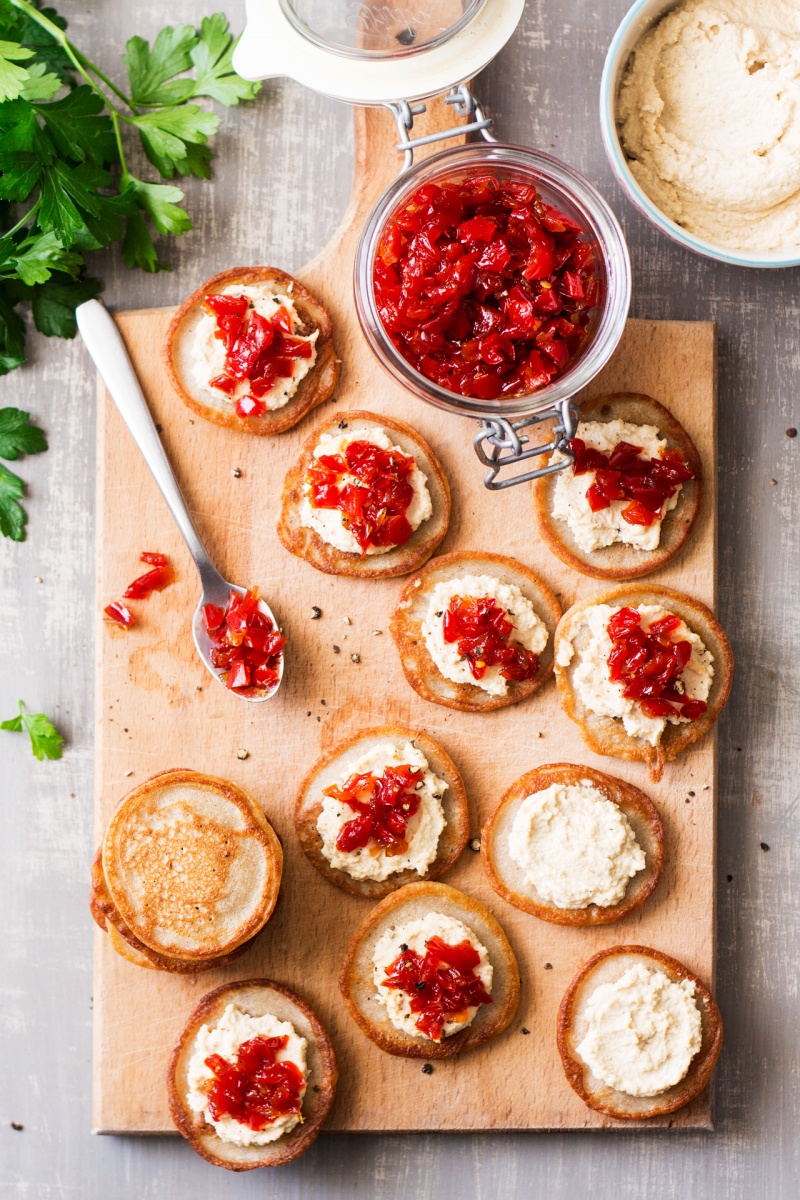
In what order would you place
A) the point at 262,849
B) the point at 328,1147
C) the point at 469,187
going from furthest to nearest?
the point at 328,1147
the point at 262,849
the point at 469,187

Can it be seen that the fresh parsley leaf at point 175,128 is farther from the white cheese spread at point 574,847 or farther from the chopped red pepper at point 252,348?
the white cheese spread at point 574,847

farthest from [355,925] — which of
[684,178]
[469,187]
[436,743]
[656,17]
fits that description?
[656,17]

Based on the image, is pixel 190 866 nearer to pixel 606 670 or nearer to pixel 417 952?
pixel 417 952

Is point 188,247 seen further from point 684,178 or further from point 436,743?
point 436,743

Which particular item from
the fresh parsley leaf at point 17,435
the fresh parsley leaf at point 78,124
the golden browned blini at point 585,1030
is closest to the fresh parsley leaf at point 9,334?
the fresh parsley leaf at point 17,435

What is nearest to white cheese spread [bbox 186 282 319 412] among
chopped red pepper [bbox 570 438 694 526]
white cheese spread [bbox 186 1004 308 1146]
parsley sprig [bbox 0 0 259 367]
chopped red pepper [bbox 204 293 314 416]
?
chopped red pepper [bbox 204 293 314 416]
